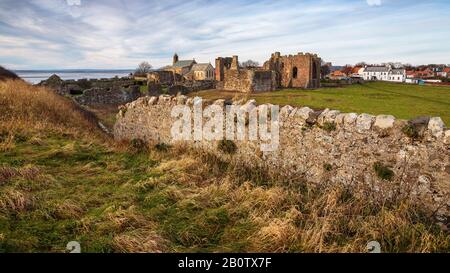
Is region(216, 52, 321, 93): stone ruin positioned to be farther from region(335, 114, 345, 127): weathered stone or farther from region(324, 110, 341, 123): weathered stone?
region(335, 114, 345, 127): weathered stone

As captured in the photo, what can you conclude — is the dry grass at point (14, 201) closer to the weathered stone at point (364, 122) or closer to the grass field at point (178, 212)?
the grass field at point (178, 212)

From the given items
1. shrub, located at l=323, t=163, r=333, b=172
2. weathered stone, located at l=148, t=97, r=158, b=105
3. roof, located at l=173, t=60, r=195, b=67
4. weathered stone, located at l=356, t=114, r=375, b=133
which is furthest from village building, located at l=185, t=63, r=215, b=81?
weathered stone, located at l=356, t=114, r=375, b=133

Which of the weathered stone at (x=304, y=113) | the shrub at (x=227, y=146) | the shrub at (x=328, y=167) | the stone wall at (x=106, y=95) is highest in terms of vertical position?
the stone wall at (x=106, y=95)

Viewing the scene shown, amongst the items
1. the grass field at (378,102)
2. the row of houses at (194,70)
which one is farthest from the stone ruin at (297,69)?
the row of houses at (194,70)

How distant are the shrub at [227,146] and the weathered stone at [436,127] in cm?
544

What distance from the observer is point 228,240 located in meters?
4.87

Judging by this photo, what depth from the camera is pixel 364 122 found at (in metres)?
7.09

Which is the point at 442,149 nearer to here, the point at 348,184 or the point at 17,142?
the point at 348,184

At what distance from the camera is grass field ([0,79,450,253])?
4.60m

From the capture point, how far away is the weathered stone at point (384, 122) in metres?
6.71

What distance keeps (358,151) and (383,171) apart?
2.35 feet

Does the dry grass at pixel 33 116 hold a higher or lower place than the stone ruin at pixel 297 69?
lower

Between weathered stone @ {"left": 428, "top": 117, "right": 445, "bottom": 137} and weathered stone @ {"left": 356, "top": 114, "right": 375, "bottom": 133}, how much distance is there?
3.83ft
